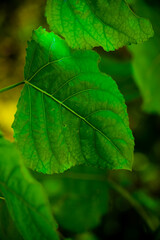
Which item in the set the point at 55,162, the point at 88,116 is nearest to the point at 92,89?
the point at 88,116

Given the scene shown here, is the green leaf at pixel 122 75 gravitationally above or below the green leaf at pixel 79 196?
above

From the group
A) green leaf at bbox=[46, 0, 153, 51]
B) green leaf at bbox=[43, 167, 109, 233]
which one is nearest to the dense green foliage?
green leaf at bbox=[46, 0, 153, 51]

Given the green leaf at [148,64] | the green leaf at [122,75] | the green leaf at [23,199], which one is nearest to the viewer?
the green leaf at [23,199]

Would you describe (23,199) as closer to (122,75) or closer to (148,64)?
(148,64)

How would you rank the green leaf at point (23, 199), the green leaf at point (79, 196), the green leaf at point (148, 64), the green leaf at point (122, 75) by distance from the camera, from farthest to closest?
1. the green leaf at point (79, 196)
2. the green leaf at point (122, 75)
3. the green leaf at point (148, 64)
4. the green leaf at point (23, 199)

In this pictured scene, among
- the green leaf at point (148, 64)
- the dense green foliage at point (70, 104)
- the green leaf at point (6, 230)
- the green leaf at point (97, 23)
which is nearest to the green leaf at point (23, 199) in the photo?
the dense green foliage at point (70, 104)

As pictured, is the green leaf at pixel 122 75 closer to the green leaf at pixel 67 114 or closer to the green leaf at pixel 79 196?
the green leaf at pixel 79 196

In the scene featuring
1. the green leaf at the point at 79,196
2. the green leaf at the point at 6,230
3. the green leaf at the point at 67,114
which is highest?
the green leaf at the point at 67,114
